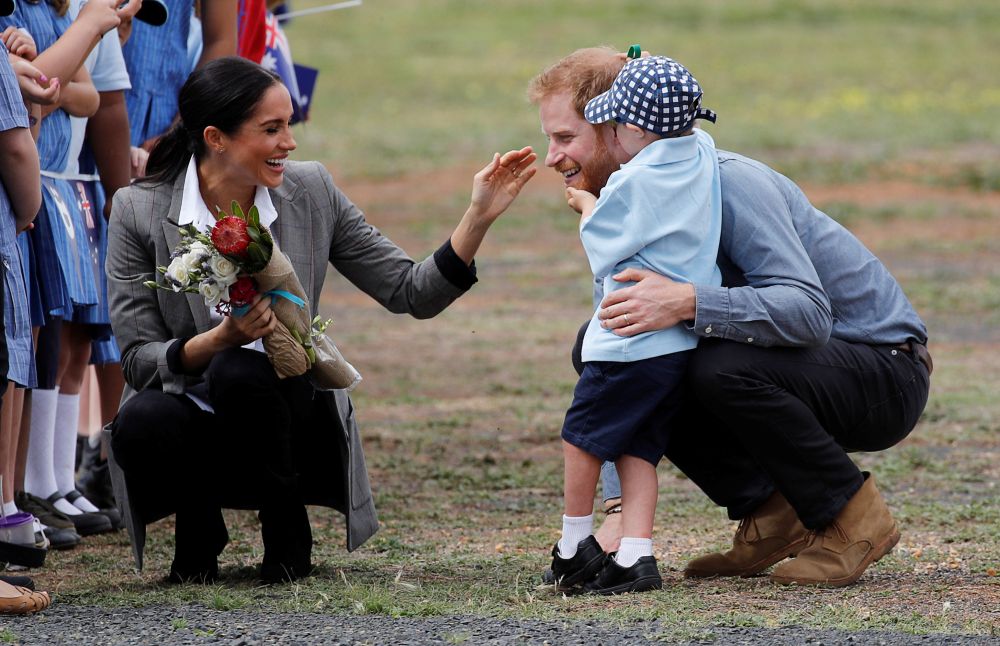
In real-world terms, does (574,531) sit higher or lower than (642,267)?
lower

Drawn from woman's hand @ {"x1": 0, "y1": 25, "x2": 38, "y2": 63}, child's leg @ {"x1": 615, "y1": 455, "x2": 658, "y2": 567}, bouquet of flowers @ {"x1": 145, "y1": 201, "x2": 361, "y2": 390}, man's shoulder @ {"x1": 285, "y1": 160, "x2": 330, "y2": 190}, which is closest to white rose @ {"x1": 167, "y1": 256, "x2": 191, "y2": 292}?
bouquet of flowers @ {"x1": 145, "y1": 201, "x2": 361, "y2": 390}

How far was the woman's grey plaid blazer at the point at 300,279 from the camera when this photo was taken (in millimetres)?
4531

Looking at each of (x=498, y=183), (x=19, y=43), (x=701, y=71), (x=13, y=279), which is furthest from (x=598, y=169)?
(x=701, y=71)

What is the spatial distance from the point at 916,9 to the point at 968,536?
34.5 meters

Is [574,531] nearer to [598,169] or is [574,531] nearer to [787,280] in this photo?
[787,280]

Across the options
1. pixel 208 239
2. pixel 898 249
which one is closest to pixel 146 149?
pixel 208 239

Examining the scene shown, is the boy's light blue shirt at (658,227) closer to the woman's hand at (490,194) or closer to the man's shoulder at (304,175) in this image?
the woman's hand at (490,194)

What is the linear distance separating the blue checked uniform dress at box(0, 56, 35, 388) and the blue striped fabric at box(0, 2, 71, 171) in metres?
0.65

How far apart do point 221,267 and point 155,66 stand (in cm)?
232

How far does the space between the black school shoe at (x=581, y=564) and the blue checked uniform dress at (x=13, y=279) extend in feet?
5.22

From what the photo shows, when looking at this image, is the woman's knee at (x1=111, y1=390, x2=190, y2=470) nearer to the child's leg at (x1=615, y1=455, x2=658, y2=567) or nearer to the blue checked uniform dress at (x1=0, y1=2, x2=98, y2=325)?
the blue checked uniform dress at (x1=0, y1=2, x2=98, y2=325)

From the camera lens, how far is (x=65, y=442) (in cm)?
590

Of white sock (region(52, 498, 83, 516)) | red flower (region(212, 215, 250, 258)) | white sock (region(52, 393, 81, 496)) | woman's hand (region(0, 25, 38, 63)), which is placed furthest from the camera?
white sock (region(52, 393, 81, 496))

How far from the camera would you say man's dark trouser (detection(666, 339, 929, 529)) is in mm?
4270
